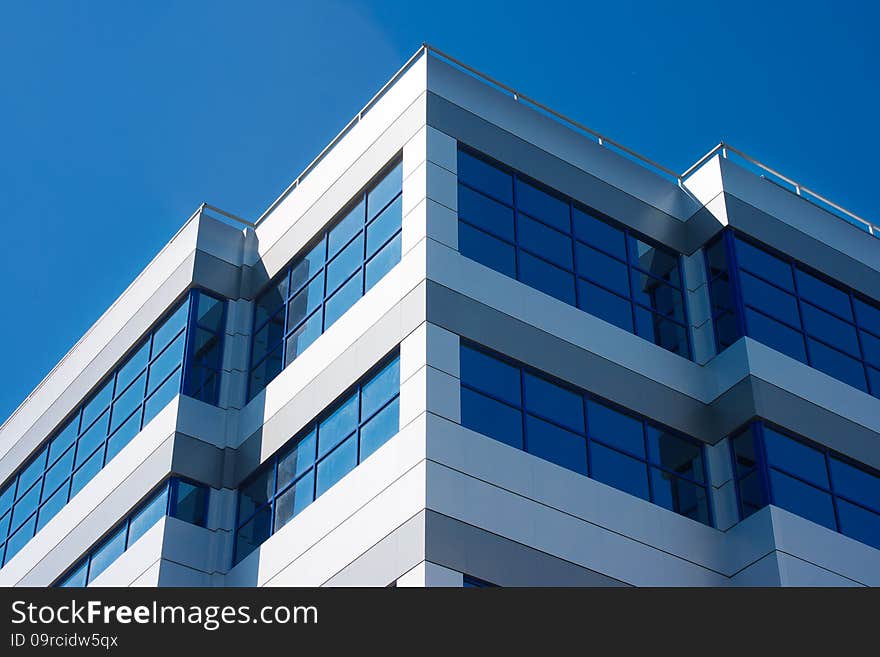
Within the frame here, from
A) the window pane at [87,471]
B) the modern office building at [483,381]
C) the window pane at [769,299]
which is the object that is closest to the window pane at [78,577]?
the modern office building at [483,381]

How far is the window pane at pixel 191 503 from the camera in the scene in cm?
3359

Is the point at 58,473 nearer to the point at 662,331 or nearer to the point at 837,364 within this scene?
the point at 662,331

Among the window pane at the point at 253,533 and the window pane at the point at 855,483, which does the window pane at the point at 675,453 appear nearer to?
the window pane at the point at 855,483

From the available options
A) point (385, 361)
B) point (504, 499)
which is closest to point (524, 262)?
point (385, 361)

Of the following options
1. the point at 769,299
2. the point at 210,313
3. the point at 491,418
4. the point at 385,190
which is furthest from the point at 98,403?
the point at 769,299

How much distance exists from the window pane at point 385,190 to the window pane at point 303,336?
281 centimetres

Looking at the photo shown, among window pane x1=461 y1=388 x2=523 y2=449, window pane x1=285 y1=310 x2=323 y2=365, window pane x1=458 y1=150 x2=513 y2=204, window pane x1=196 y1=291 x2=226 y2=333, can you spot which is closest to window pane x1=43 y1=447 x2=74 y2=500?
window pane x1=196 y1=291 x2=226 y2=333

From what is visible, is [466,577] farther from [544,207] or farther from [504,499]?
[544,207]

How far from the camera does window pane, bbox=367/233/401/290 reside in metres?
32.4

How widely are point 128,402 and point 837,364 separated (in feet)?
59.4

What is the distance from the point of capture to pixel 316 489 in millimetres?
31359

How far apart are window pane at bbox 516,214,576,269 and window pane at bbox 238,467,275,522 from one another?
794 centimetres

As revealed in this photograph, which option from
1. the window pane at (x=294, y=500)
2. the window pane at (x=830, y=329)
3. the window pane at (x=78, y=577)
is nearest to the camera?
the window pane at (x=294, y=500)

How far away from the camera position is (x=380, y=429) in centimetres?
3000
